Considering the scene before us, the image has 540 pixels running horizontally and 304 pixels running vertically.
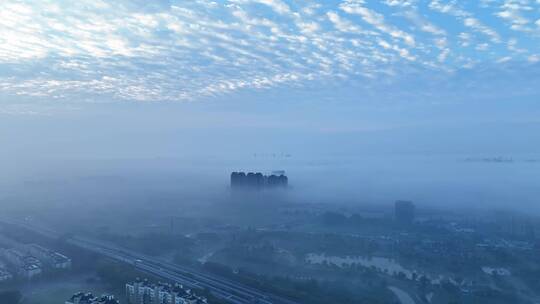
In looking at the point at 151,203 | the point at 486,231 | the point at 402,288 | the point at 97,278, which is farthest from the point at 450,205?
the point at 97,278

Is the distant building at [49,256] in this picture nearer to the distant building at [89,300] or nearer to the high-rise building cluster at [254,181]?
the distant building at [89,300]

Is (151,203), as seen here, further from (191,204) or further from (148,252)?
(148,252)

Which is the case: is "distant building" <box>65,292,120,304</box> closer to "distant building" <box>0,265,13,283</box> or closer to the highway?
the highway

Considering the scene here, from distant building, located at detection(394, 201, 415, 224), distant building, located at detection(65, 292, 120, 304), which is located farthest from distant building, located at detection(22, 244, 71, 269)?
distant building, located at detection(394, 201, 415, 224)

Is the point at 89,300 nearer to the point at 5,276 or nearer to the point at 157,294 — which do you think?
the point at 157,294

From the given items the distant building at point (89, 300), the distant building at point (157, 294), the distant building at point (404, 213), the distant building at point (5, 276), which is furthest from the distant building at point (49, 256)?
the distant building at point (404, 213)

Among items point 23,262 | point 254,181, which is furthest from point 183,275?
point 254,181
